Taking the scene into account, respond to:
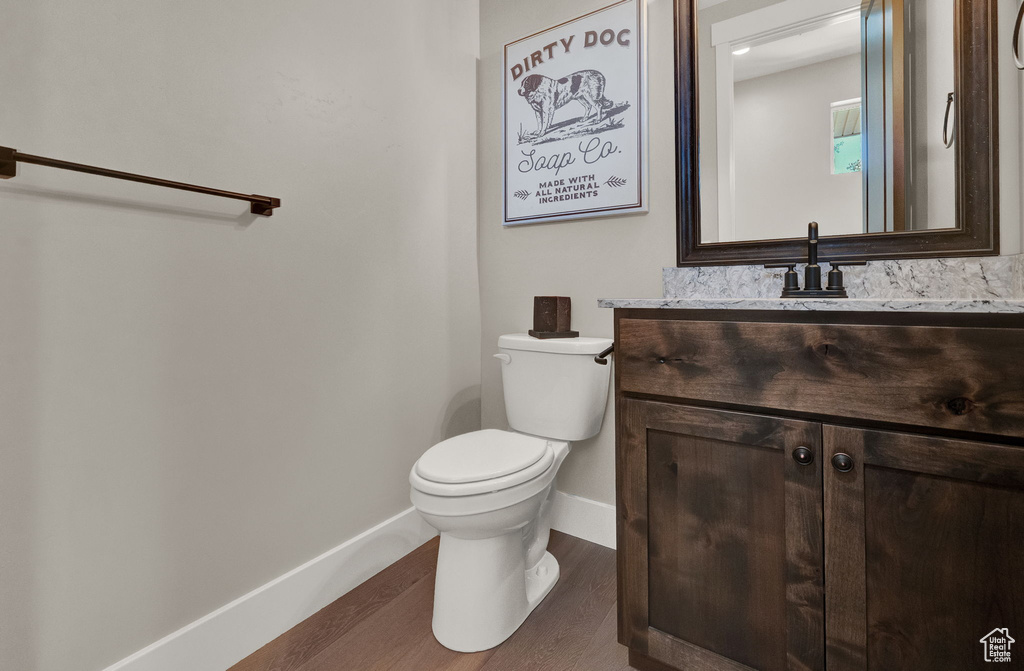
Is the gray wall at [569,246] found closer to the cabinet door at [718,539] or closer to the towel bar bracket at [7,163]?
the cabinet door at [718,539]

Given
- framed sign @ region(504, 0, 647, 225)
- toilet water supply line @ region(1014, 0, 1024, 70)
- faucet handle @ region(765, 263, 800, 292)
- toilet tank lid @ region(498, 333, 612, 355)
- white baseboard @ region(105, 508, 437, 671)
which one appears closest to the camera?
toilet water supply line @ region(1014, 0, 1024, 70)

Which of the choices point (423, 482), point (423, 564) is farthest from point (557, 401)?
point (423, 564)

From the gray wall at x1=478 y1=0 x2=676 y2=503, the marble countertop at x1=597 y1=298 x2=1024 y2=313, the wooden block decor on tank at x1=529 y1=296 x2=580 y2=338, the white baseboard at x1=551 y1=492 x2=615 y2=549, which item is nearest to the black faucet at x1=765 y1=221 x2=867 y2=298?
the marble countertop at x1=597 y1=298 x2=1024 y2=313

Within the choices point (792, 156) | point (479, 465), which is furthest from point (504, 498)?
point (792, 156)

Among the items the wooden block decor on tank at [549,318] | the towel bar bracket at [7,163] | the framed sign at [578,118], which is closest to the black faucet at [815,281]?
the framed sign at [578,118]

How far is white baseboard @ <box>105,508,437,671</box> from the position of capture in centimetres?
111

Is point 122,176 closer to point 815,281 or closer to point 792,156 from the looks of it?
point 815,281

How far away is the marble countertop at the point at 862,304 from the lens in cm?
72

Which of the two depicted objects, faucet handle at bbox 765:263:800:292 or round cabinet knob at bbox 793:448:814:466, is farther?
faucet handle at bbox 765:263:800:292

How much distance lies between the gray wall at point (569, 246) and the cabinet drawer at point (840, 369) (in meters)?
0.62

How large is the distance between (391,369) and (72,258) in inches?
35.2

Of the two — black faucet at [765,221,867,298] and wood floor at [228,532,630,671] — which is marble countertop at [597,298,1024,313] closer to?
black faucet at [765,221,867,298]

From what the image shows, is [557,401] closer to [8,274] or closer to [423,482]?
[423,482]

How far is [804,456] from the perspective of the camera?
88 cm
